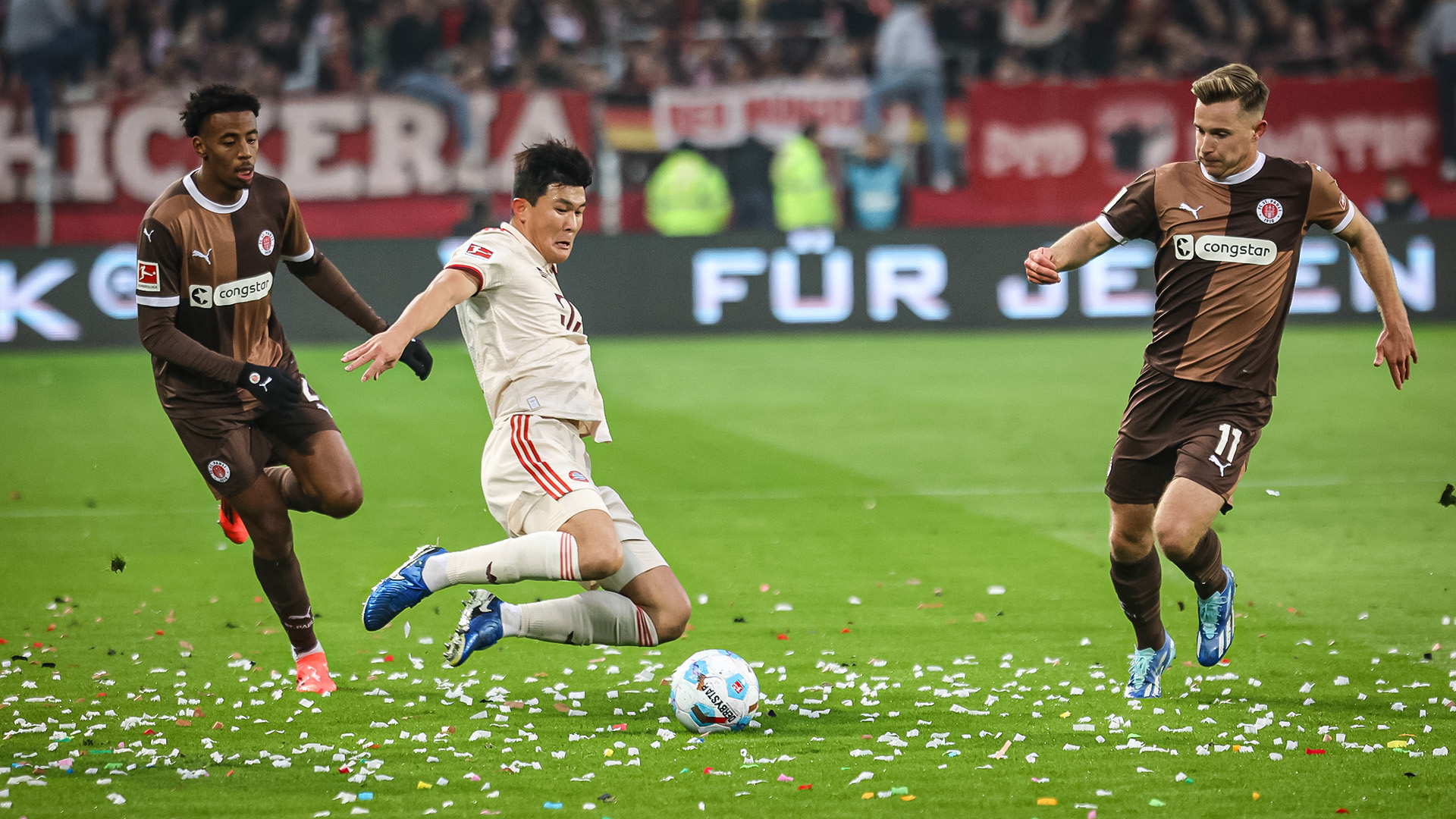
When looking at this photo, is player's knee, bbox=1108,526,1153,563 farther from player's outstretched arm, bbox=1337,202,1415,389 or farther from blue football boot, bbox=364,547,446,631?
blue football boot, bbox=364,547,446,631

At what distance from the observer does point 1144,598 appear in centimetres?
540

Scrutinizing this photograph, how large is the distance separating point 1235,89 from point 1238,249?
0.55 metres

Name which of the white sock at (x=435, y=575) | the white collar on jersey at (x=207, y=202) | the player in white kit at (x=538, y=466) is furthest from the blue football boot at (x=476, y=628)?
the white collar on jersey at (x=207, y=202)

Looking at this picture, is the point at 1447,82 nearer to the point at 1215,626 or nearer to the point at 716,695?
the point at 1215,626

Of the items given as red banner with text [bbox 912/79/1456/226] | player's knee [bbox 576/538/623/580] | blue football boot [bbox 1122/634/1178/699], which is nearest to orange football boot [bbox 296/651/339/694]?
player's knee [bbox 576/538/623/580]

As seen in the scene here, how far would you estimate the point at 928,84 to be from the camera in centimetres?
1769

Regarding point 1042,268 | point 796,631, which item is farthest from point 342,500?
point 1042,268

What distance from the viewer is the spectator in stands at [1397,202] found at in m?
16.9

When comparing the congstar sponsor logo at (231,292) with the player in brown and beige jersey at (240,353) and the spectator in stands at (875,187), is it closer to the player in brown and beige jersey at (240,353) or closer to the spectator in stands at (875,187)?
the player in brown and beige jersey at (240,353)

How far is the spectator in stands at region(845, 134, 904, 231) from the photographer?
17.2m

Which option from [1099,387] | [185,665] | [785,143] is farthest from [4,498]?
[785,143]

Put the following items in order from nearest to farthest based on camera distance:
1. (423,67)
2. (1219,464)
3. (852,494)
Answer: (1219,464), (852,494), (423,67)

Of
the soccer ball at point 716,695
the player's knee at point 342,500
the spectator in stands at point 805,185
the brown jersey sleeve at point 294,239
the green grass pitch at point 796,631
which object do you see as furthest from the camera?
the spectator in stands at point 805,185

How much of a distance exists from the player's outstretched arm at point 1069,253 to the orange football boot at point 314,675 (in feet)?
9.25
